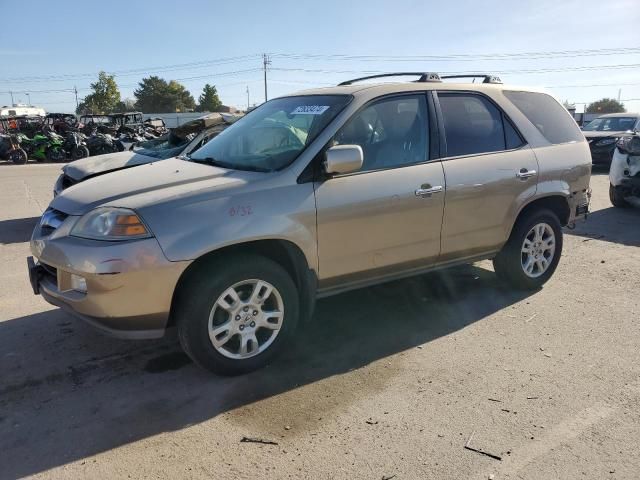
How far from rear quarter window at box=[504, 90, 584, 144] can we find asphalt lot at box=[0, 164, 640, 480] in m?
1.52

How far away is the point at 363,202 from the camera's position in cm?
370

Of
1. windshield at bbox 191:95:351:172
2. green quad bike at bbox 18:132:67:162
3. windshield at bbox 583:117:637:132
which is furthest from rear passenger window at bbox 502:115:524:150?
green quad bike at bbox 18:132:67:162

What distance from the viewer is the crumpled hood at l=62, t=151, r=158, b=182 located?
286 inches

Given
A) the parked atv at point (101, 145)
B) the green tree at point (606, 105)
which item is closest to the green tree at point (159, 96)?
the green tree at point (606, 105)

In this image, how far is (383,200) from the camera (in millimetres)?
3793

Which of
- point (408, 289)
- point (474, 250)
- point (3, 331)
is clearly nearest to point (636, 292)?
point (474, 250)

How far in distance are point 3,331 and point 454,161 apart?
3.83 meters

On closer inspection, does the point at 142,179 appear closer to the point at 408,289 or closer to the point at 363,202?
the point at 363,202

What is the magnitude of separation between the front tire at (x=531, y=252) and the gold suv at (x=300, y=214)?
0.01 m

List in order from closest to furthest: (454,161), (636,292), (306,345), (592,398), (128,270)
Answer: (128,270)
(592,398)
(306,345)
(454,161)
(636,292)

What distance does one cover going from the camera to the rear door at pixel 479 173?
423cm

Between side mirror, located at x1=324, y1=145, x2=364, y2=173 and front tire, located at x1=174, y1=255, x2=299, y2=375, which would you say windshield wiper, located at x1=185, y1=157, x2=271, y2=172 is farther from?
front tire, located at x1=174, y1=255, x2=299, y2=375

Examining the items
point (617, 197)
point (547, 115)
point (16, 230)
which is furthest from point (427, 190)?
point (617, 197)

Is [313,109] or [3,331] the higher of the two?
[313,109]
